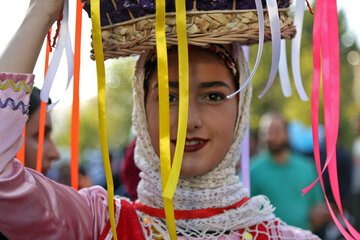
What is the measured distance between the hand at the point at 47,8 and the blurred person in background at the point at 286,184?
9.97 feet

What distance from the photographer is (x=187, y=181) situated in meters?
1.74

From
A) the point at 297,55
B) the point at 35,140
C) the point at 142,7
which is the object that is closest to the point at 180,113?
the point at 142,7

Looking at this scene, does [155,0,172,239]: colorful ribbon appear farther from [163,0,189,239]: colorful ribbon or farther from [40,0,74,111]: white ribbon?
[40,0,74,111]: white ribbon

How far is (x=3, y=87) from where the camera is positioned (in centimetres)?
132

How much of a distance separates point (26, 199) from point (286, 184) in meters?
→ 3.26

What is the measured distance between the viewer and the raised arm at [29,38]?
53.7 inches

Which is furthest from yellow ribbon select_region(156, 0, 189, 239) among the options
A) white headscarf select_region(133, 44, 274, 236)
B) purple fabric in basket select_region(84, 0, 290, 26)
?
white headscarf select_region(133, 44, 274, 236)

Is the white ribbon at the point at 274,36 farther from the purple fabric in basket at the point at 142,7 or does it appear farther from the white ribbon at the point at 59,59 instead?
the white ribbon at the point at 59,59

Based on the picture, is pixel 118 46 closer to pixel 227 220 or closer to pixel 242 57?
pixel 242 57

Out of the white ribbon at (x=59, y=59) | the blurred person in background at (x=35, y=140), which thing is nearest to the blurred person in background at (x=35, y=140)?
the blurred person in background at (x=35, y=140)

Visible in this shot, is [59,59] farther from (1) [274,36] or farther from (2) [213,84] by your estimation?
(1) [274,36]

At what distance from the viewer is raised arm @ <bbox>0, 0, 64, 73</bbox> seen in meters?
1.36

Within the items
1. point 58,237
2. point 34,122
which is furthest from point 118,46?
point 34,122

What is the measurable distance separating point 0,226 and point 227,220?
2.44 feet
